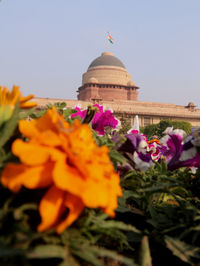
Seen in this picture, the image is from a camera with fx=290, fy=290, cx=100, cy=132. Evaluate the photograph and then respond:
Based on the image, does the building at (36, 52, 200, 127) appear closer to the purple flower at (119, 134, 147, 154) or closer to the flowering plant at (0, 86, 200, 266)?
the purple flower at (119, 134, 147, 154)

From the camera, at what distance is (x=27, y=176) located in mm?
646

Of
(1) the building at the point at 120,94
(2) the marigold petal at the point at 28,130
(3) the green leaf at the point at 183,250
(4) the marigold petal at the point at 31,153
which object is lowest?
(3) the green leaf at the point at 183,250

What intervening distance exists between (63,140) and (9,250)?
0.87 ft

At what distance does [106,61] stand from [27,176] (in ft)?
170

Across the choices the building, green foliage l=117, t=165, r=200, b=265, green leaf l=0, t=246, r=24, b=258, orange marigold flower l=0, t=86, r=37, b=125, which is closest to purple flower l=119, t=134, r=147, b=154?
green foliage l=117, t=165, r=200, b=265

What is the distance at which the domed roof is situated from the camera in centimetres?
5050

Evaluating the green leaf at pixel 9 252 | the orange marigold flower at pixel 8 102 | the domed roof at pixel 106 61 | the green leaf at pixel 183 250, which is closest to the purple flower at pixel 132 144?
the green leaf at pixel 183 250

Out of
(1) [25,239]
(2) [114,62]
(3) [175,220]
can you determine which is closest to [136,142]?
(3) [175,220]

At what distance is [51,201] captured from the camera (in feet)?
2.15

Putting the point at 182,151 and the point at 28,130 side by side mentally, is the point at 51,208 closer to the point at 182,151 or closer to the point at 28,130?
the point at 28,130

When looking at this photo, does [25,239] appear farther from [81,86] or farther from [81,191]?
[81,86]

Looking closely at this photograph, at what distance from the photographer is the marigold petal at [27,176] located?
2.11 ft

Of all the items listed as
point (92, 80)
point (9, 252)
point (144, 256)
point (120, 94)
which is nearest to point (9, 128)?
point (9, 252)

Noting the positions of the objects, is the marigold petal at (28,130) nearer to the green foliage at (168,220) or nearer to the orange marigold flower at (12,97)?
the orange marigold flower at (12,97)
